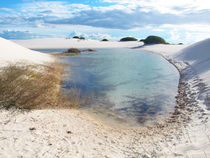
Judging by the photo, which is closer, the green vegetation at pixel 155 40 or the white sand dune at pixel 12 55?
the white sand dune at pixel 12 55

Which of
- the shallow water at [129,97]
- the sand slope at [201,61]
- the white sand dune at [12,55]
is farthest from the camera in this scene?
the white sand dune at [12,55]

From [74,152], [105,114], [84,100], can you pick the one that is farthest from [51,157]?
[84,100]

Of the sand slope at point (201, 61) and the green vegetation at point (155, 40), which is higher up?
the green vegetation at point (155, 40)

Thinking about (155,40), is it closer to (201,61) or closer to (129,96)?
(201,61)

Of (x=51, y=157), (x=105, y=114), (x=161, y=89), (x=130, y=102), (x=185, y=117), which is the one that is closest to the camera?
(x=51, y=157)

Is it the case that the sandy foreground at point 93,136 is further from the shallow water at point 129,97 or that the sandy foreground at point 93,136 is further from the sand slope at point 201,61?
the sand slope at point 201,61

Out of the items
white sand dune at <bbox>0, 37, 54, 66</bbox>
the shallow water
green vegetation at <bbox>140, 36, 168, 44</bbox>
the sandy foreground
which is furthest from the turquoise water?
green vegetation at <bbox>140, 36, 168, 44</bbox>

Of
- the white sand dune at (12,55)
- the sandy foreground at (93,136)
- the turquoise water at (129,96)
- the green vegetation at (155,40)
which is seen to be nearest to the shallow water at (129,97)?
the turquoise water at (129,96)

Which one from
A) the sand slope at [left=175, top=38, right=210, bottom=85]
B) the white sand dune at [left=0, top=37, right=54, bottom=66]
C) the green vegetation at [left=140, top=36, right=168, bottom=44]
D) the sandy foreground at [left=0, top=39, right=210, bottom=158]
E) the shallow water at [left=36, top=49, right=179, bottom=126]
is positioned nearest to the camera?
the sandy foreground at [left=0, top=39, right=210, bottom=158]

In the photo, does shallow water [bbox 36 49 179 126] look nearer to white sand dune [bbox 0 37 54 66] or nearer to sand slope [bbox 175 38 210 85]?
sand slope [bbox 175 38 210 85]

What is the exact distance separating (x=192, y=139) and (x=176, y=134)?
631 millimetres

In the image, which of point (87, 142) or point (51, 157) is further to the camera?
point (87, 142)

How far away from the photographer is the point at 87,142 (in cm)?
553

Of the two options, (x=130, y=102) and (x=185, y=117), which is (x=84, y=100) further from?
(x=185, y=117)
